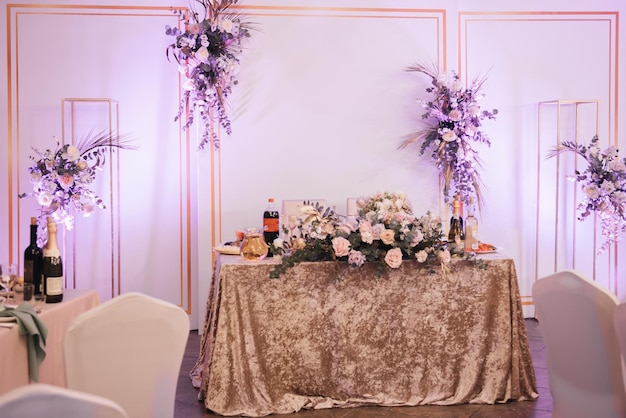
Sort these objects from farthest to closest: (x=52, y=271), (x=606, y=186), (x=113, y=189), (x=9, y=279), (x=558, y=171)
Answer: (x=558, y=171) < (x=113, y=189) < (x=606, y=186) < (x=9, y=279) < (x=52, y=271)

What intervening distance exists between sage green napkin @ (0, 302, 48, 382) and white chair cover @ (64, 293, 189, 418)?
552mm

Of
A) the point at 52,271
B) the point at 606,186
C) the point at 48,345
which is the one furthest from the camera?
the point at 606,186

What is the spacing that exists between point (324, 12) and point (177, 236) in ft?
7.32

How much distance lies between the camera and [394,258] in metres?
3.31

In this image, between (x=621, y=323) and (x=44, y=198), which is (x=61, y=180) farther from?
(x=621, y=323)

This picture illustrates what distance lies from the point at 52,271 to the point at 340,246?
1348 millimetres

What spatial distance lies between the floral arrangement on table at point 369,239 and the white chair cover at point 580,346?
48.7 inches

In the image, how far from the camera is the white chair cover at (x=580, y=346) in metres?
1.91

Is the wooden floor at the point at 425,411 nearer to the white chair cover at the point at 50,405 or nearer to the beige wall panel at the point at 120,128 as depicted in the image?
the beige wall panel at the point at 120,128

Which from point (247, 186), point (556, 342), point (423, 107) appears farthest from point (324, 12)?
point (556, 342)

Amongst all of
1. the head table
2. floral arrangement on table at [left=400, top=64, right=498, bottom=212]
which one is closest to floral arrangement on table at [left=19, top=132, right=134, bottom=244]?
the head table

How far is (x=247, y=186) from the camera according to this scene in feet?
17.4

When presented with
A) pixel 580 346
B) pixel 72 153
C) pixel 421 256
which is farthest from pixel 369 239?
pixel 72 153

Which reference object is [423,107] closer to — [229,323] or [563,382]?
[229,323]
